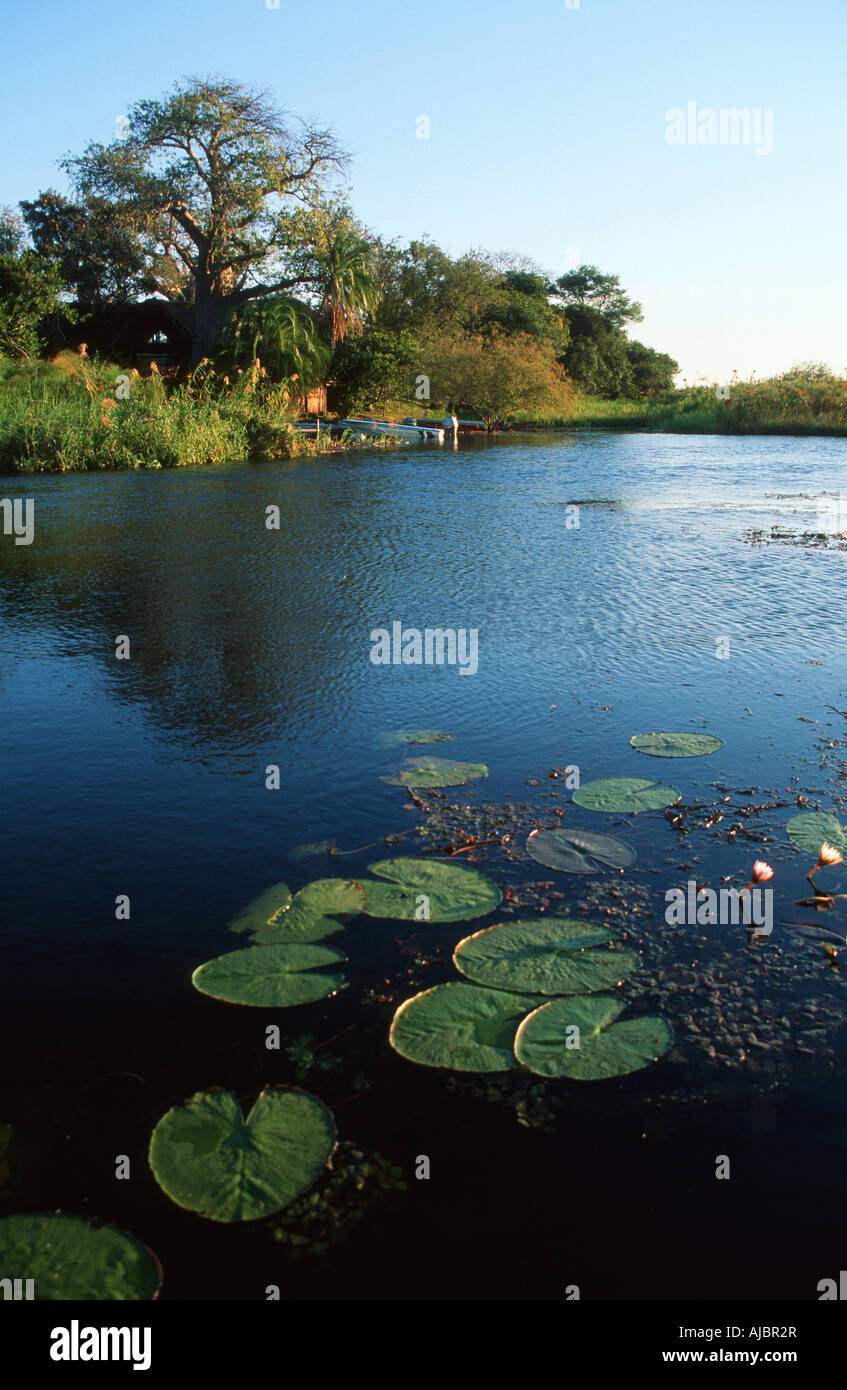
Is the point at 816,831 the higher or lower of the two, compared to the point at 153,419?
lower

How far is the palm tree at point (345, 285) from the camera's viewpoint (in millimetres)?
37219

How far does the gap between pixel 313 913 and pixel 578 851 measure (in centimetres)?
125

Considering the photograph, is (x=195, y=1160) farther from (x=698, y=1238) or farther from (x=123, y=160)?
(x=123, y=160)

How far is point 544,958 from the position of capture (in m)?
3.35

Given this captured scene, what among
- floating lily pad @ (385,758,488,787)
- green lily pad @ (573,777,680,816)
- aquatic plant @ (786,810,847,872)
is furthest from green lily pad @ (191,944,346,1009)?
aquatic plant @ (786,810,847,872)

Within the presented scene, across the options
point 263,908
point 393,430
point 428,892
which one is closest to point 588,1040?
point 428,892

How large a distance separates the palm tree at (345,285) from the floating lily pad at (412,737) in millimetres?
35384

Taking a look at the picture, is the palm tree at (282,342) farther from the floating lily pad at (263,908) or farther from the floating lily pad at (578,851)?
the floating lily pad at (263,908)

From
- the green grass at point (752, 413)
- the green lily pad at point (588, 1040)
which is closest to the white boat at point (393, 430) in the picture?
the green grass at point (752, 413)

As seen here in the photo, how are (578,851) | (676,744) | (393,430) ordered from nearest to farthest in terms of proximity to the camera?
(578,851)
(676,744)
(393,430)

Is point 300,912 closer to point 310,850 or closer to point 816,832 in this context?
point 310,850

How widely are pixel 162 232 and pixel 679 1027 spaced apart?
4436 centimetres

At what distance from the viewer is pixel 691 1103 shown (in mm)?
2781
